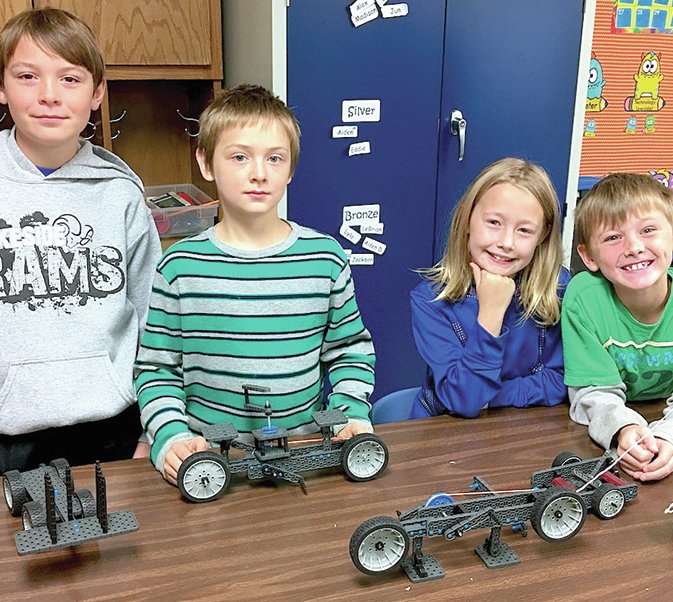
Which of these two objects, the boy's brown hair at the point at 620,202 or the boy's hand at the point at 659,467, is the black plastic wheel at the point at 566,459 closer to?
the boy's hand at the point at 659,467

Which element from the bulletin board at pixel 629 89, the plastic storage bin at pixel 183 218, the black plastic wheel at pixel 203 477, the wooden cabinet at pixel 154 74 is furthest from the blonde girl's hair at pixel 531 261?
the bulletin board at pixel 629 89

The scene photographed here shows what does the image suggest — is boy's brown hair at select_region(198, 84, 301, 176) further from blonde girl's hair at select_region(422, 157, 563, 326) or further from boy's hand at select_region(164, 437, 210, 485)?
boy's hand at select_region(164, 437, 210, 485)

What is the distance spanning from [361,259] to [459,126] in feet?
2.12

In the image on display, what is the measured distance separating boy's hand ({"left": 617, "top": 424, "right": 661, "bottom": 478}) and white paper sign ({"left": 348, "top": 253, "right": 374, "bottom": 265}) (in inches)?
68.7

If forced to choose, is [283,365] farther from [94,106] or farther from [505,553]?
[94,106]

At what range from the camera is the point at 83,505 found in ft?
3.55

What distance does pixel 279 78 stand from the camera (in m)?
2.67

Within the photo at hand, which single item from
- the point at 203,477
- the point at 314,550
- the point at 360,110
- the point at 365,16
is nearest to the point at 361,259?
the point at 360,110

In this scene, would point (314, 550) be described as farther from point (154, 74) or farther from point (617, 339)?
point (154, 74)

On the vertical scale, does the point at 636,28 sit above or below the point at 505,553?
above

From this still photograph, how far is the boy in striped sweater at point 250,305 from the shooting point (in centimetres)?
145

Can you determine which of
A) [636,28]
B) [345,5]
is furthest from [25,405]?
[636,28]

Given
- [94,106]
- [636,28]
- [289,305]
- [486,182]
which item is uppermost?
[636,28]

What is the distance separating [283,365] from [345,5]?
1698 mm
